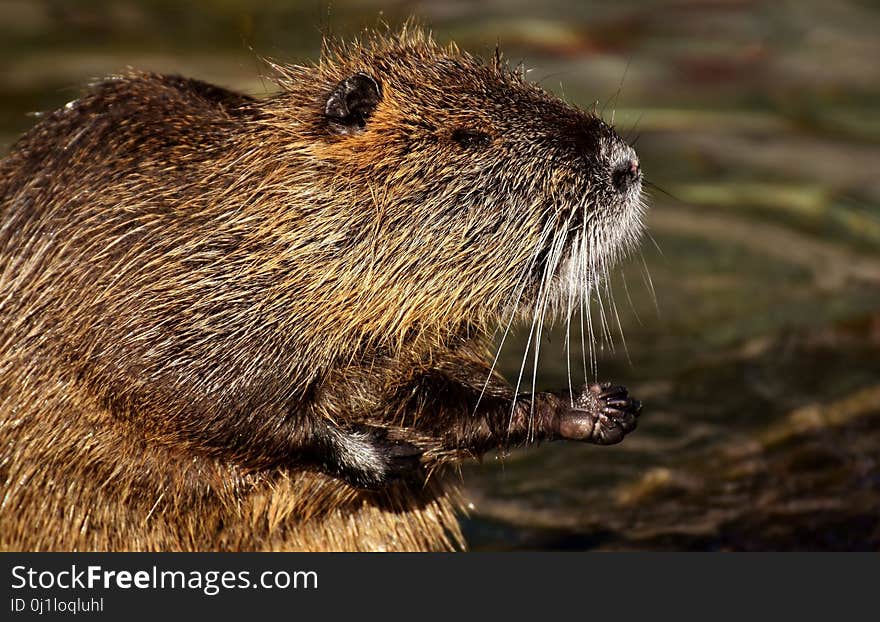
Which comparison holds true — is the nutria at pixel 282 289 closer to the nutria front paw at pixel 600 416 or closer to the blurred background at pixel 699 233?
the nutria front paw at pixel 600 416

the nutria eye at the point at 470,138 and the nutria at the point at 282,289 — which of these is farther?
the nutria eye at the point at 470,138

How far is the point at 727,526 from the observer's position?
192 inches

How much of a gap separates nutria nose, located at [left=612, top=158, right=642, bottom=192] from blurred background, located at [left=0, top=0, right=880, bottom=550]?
2.52ft

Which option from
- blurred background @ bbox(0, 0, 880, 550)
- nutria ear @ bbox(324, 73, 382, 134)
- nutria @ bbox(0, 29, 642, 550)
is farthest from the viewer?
blurred background @ bbox(0, 0, 880, 550)

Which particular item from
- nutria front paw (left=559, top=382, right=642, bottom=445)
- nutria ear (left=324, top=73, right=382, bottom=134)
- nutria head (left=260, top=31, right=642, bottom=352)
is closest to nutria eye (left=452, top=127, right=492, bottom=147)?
nutria head (left=260, top=31, right=642, bottom=352)

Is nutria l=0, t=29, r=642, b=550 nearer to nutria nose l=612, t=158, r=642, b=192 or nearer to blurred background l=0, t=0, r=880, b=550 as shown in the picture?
nutria nose l=612, t=158, r=642, b=192

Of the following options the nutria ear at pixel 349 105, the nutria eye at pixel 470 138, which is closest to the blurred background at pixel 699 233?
the nutria ear at pixel 349 105

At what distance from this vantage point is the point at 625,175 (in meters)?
3.71

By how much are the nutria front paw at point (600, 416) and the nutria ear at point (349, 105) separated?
0.91 meters

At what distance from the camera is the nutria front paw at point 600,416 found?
3754 mm

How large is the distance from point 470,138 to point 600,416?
793 mm

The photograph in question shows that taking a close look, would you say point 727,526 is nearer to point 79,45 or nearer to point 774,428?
point 774,428

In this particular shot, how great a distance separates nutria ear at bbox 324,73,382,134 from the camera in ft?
12.0

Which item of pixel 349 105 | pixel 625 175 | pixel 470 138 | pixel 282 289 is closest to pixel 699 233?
pixel 625 175
